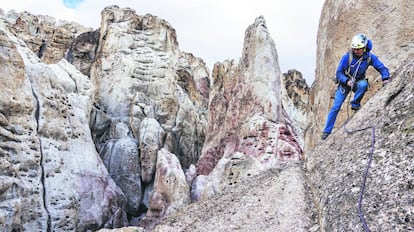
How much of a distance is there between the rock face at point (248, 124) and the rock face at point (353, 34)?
3148 mm

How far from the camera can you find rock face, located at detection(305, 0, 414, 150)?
8.38 metres

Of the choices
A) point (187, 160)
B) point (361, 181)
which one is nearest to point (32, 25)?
point (187, 160)

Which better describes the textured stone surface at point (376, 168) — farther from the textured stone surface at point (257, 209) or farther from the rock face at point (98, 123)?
the rock face at point (98, 123)

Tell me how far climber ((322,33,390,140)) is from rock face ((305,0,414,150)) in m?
1.78

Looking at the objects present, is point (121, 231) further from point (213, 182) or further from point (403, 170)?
point (213, 182)

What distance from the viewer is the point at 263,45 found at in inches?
685

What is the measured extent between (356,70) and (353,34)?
11.4ft

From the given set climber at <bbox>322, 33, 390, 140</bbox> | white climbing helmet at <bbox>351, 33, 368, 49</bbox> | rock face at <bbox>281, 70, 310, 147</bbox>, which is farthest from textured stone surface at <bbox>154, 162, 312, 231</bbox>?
rock face at <bbox>281, 70, 310, 147</bbox>

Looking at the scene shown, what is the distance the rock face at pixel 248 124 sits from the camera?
44.3 ft

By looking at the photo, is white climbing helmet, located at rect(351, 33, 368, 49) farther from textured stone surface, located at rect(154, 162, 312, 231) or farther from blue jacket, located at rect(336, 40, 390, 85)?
textured stone surface, located at rect(154, 162, 312, 231)

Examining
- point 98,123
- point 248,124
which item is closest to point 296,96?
point 248,124

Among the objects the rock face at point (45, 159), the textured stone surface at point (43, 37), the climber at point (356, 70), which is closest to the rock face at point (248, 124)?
the rock face at point (45, 159)

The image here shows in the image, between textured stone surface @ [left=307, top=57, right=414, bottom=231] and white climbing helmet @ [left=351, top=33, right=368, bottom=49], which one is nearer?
textured stone surface @ [left=307, top=57, right=414, bottom=231]

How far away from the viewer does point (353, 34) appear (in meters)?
9.25
